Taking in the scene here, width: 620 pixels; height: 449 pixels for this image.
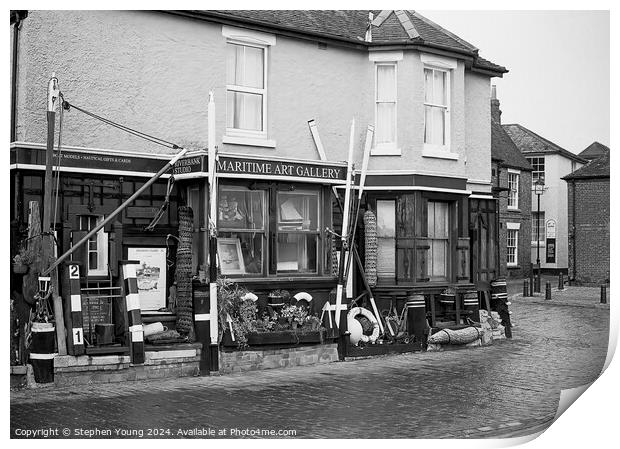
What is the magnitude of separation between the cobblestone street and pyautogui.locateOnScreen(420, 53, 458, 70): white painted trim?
4.16 m

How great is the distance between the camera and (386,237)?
13.2 m

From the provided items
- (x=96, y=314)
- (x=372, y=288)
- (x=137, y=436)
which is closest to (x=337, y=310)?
(x=372, y=288)

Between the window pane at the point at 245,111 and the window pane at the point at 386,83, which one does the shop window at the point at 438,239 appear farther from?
the window pane at the point at 245,111

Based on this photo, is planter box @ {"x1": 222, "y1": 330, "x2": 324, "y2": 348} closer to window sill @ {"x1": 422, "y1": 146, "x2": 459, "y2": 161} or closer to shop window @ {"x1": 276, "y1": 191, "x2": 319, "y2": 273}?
shop window @ {"x1": 276, "y1": 191, "x2": 319, "y2": 273}

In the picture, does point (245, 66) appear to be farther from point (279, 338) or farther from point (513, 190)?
point (513, 190)

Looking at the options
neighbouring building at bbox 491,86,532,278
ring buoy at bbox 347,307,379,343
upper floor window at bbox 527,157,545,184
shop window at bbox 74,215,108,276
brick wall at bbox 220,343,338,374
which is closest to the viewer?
shop window at bbox 74,215,108,276

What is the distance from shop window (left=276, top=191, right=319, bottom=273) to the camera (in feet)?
38.1

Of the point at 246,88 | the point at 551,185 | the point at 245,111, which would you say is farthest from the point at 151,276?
the point at 551,185

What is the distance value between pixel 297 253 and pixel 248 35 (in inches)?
114

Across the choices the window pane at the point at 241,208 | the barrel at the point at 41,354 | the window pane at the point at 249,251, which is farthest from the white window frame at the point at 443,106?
the barrel at the point at 41,354

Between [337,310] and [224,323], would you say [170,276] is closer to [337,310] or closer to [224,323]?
[224,323]

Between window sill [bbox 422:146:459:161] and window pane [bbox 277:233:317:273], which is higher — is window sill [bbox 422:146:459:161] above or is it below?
above

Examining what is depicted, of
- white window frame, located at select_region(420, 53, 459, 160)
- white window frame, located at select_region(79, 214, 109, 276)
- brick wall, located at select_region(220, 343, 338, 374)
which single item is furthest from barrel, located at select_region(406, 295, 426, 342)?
white window frame, located at select_region(79, 214, 109, 276)

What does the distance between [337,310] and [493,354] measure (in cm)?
242
